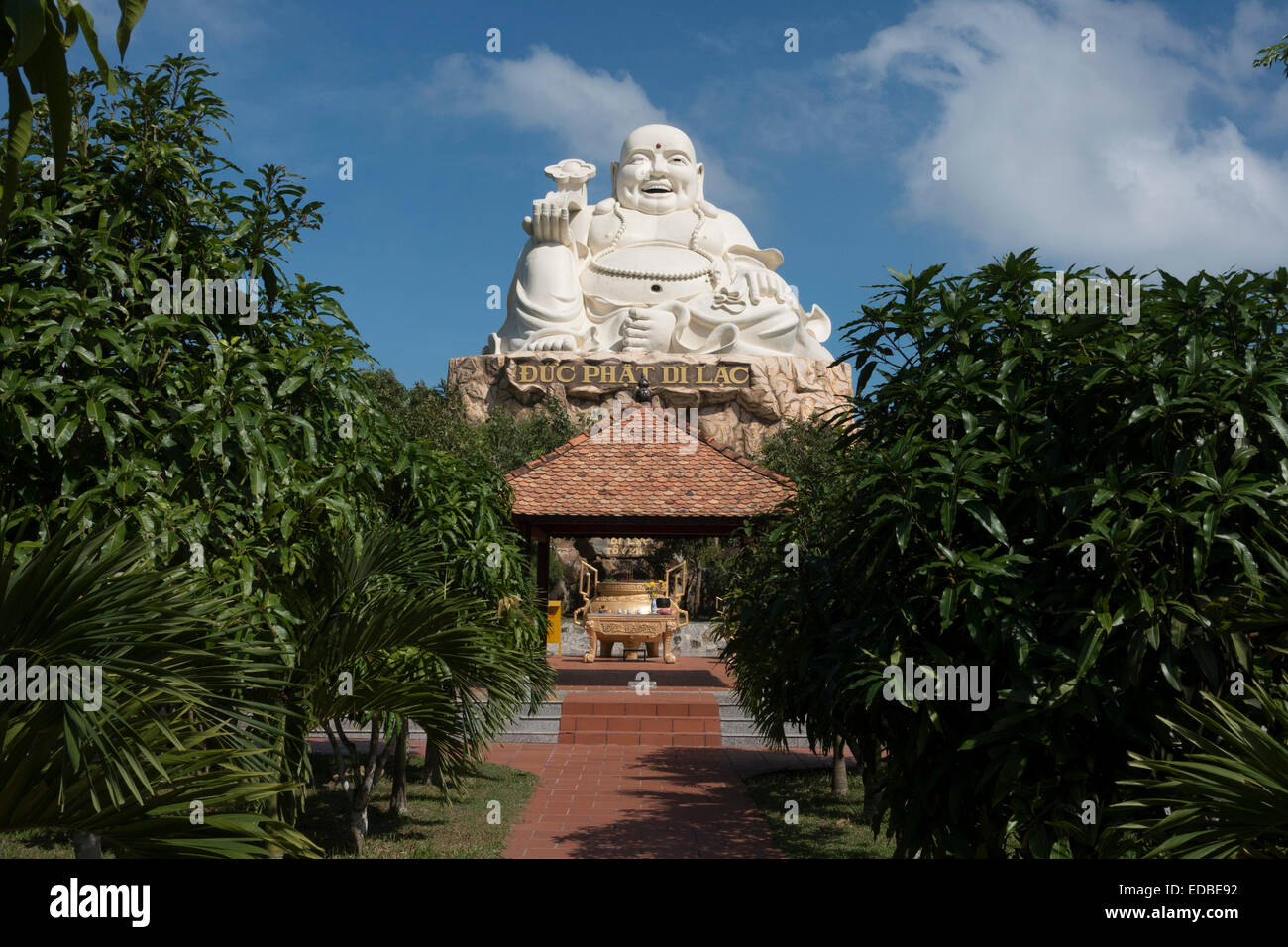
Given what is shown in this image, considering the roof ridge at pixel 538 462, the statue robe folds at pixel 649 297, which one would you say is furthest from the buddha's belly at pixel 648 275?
the roof ridge at pixel 538 462

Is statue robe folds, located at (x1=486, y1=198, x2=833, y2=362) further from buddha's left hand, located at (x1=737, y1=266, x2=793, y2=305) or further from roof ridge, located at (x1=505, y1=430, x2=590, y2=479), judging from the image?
roof ridge, located at (x1=505, y1=430, x2=590, y2=479)

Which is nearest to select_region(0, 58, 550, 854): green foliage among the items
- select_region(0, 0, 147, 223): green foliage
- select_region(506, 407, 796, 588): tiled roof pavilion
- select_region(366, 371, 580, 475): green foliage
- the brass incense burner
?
select_region(0, 0, 147, 223): green foliage

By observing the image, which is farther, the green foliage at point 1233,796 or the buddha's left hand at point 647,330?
the buddha's left hand at point 647,330

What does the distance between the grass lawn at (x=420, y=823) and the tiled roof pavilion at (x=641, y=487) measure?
4.18 meters

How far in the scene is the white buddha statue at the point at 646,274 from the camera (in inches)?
1174

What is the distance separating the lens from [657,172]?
3052cm

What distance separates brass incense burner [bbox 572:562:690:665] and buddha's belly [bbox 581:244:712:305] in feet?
43.1

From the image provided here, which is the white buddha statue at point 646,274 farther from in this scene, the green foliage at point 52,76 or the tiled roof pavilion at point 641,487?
the green foliage at point 52,76

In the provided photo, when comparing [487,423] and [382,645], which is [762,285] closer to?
[487,423]

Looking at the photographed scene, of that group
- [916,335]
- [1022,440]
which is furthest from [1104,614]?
[916,335]

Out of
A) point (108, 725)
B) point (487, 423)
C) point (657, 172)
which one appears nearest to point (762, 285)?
point (657, 172)

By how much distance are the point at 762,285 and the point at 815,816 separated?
77.3 ft
